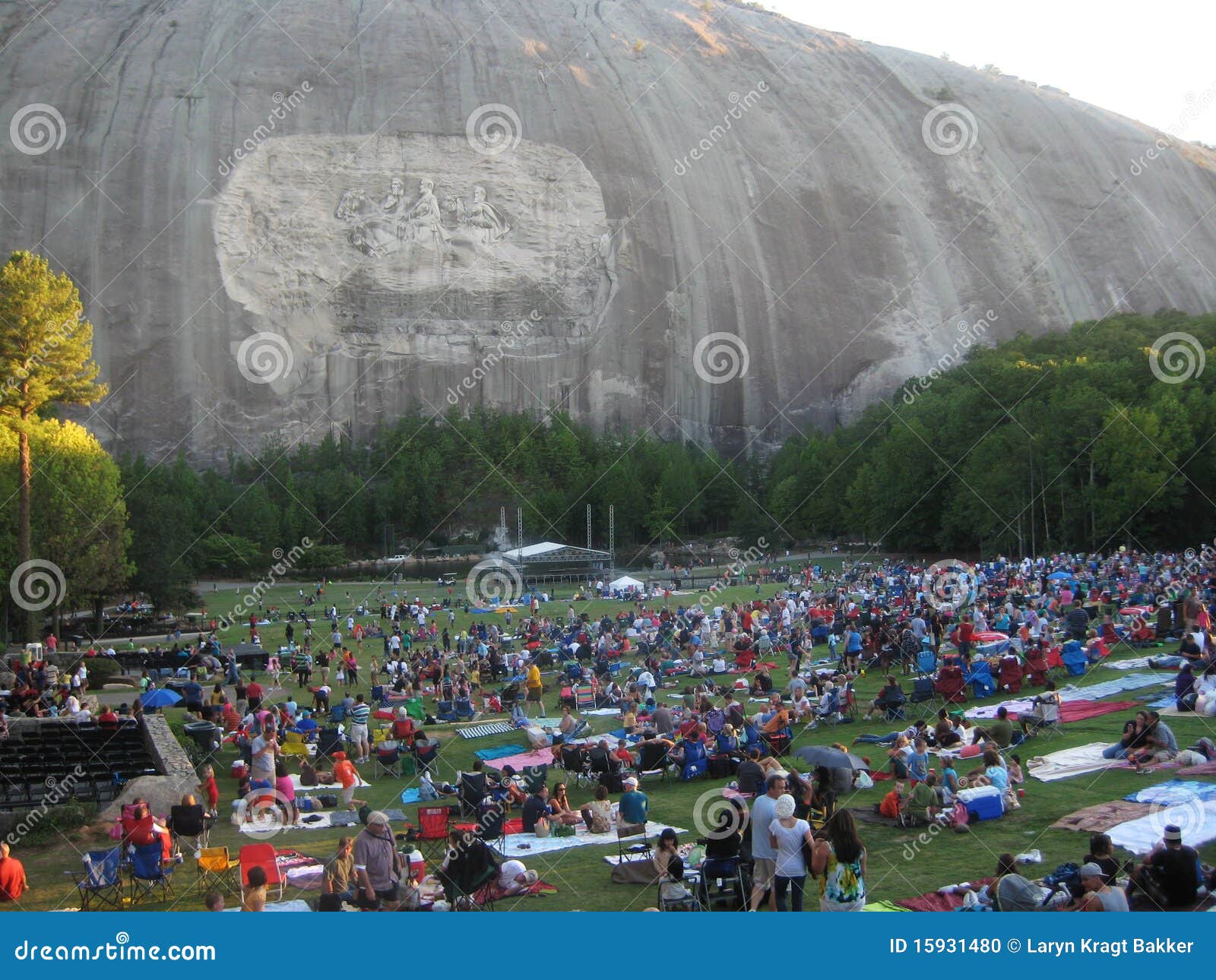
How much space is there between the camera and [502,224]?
243 ft

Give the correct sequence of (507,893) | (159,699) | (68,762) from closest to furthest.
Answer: (507,893) < (68,762) < (159,699)

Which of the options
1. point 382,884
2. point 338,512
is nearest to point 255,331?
point 338,512

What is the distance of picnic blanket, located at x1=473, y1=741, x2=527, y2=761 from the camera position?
14039 millimetres

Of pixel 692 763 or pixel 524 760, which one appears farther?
pixel 524 760

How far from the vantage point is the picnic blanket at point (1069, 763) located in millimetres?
10445

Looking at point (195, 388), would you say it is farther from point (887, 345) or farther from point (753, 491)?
point (887, 345)

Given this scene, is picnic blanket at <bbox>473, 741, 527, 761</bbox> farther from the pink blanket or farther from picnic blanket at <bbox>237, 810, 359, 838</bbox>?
the pink blanket

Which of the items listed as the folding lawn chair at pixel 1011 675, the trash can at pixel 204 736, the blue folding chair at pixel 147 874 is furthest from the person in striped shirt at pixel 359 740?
the folding lawn chair at pixel 1011 675

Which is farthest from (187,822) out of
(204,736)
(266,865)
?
(204,736)

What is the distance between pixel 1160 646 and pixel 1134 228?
2932 inches

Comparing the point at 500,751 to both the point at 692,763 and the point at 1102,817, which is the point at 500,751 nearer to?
the point at 692,763

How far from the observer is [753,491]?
63500mm

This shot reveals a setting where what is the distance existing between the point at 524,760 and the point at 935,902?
693 cm

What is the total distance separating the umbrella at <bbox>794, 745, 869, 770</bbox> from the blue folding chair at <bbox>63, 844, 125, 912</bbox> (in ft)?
20.8
